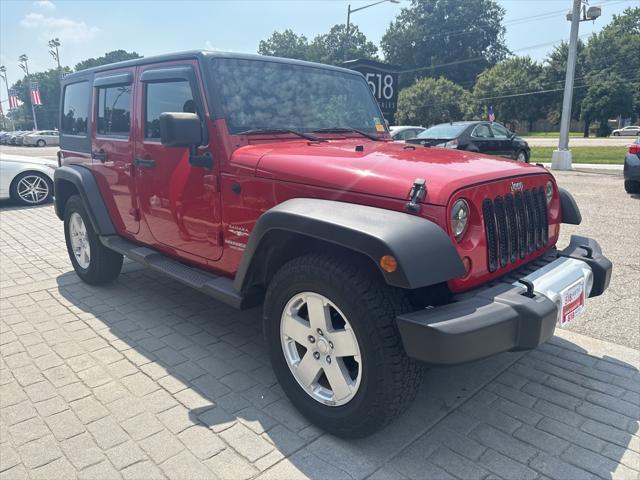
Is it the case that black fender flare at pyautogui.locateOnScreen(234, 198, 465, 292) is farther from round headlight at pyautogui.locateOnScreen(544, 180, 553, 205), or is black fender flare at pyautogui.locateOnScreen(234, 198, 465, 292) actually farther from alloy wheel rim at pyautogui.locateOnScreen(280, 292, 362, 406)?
round headlight at pyautogui.locateOnScreen(544, 180, 553, 205)

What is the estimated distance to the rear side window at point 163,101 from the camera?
3352 millimetres

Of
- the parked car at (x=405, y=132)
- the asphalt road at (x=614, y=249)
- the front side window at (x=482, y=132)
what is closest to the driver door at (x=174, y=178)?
the asphalt road at (x=614, y=249)

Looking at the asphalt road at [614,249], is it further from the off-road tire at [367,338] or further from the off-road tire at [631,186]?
the off-road tire at [367,338]

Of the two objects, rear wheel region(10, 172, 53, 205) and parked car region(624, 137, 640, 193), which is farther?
rear wheel region(10, 172, 53, 205)

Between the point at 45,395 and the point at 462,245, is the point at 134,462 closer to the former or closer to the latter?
the point at 45,395

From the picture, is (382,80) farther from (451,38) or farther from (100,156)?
(451,38)

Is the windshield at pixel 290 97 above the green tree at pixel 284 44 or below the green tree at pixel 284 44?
below

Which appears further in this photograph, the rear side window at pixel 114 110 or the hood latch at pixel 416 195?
the rear side window at pixel 114 110

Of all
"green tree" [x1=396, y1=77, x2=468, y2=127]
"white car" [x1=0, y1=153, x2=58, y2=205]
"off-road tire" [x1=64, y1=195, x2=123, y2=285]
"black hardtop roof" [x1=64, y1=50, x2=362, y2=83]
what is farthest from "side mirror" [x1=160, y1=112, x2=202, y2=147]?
"green tree" [x1=396, y1=77, x2=468, y2=127]

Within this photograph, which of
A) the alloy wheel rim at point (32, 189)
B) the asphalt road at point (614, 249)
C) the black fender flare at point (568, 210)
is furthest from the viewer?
the alloy wheel rim at point (32, 189)

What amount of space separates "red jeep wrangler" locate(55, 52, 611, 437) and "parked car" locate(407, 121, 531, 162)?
8.49 metres

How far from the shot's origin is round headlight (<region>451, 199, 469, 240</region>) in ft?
7.53

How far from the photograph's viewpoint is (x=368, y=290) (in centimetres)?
224

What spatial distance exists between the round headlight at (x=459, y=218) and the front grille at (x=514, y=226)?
15 centimetres
